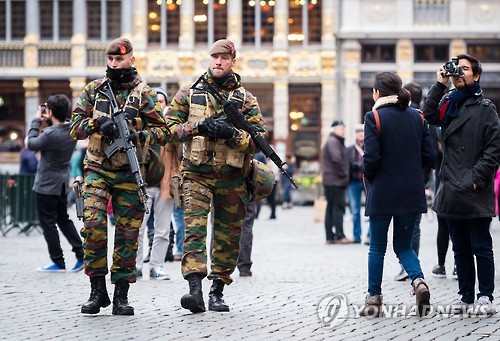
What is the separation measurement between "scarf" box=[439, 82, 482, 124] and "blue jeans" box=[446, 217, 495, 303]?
2.72ft

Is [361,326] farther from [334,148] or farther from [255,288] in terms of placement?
[334,148]

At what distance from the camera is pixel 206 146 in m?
9.33

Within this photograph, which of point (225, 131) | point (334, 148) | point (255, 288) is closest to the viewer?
point (225, 131)

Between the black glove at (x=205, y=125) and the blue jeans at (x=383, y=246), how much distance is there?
1454 millimetres

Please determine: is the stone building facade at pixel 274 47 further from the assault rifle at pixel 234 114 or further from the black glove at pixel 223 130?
the black glove at pixel 223 130

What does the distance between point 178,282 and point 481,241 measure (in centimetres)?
367

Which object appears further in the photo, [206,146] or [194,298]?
[206,146]

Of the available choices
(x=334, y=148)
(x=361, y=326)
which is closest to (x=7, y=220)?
(x=334, y=148)

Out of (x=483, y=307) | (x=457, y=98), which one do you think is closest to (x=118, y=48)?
(x=457, y=98)

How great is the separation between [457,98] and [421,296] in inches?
66.2

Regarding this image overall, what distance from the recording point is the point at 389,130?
9.27 metres

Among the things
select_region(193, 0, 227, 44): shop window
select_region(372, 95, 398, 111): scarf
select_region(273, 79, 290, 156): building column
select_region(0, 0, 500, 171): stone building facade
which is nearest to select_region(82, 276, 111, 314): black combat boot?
select_region(372, 95, 398, 111): scarf

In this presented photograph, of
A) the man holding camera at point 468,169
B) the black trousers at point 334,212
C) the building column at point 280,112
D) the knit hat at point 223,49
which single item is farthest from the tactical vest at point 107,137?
the building column at point 280,112

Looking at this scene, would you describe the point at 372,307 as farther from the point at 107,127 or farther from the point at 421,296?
the point at 107,127
